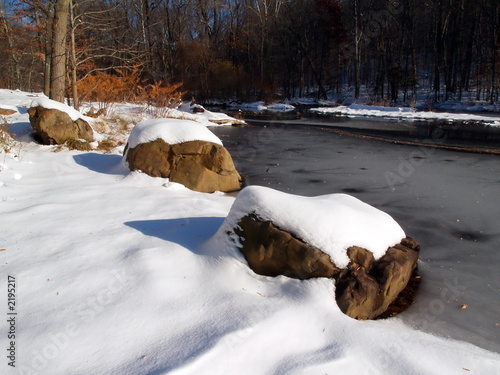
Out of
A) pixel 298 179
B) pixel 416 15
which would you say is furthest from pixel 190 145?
pixel 416 15

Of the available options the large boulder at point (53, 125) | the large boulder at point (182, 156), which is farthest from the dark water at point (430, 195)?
the large boulder at point (53, 125)

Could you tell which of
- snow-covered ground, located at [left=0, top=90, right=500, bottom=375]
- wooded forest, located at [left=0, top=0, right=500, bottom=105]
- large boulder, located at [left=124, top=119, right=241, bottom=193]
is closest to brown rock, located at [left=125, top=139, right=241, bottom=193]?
large boulder, located at [left=124, top=119, right=241, bottom=193]

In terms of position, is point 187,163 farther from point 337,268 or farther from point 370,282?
point 370,282

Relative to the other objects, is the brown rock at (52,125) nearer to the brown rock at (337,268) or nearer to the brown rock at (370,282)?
the brown rock at (337,268)

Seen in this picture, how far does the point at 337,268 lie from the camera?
284cm

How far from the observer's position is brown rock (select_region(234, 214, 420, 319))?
275 centimetres

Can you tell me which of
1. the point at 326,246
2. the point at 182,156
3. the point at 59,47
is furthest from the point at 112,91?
the point at 326,246

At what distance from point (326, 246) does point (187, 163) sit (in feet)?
12.0

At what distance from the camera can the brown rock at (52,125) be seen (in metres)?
7.73

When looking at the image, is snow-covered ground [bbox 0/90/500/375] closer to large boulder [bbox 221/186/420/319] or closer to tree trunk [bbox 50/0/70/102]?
large boulder [bbox 221/186/420/319]

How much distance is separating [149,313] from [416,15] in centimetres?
4313

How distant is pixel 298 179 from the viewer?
7023 millimetres

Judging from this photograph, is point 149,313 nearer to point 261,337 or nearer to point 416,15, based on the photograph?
point 261,337

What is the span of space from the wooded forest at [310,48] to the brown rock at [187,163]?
19878 millimetres
